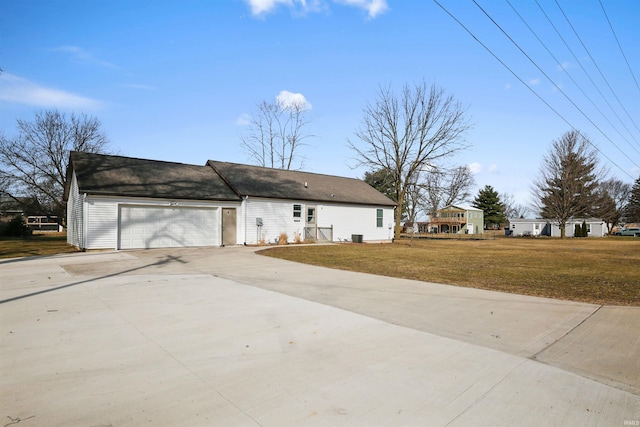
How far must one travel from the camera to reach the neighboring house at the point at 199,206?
17609mm

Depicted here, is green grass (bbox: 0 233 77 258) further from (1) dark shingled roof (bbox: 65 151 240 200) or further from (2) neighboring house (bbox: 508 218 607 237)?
(2) neighboring house (bbox: 508 218 607 237)

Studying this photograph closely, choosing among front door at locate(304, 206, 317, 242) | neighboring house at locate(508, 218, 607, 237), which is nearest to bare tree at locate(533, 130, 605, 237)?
neighboring house at locate(508, 218, 607, 237)

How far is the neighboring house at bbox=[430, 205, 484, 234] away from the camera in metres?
68.3

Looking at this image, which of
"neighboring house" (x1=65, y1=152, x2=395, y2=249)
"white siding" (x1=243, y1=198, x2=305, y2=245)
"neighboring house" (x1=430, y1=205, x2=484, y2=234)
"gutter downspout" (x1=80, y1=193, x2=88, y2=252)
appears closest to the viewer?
"gutter downspout" (x1=80, y1=193, x2=88, y2=252)

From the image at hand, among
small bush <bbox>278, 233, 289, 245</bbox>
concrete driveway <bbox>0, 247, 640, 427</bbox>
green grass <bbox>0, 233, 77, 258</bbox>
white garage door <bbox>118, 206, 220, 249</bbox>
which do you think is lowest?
concrete driveway <bbox>0, 247, 640, 427</bbox>

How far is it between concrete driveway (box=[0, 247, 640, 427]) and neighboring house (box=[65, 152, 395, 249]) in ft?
33.8

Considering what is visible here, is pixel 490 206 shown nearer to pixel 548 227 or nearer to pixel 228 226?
pixel 548 227

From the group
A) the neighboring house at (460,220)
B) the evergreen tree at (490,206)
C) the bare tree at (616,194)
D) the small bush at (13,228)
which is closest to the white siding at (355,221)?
the small bush at (13,228)

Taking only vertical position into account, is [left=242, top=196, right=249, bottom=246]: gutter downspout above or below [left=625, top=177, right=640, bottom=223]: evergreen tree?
below

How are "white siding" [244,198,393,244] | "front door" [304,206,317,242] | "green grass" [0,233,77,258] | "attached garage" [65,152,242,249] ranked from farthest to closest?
"front door" [304,206,317,242] < "white siding" [244,198,393,244] < "attached garage" [65,152,242,249] < "green grass" [0,233,77,258]

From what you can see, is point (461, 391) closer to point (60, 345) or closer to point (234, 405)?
point (234, 405)

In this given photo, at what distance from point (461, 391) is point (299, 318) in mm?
2942

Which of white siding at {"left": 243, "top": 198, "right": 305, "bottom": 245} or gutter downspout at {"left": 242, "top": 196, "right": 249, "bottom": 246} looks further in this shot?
white siding at {"left": 243, "top": 198, "right": 305, "bottom": 245}

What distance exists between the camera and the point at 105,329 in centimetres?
511
